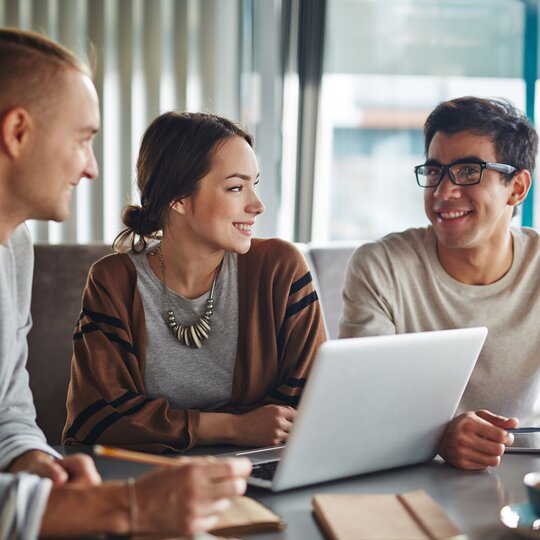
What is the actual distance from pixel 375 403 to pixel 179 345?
61 centimetres

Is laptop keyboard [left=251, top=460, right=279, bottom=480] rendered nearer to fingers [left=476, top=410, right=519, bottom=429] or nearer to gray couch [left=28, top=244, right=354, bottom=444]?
fingers [left=476, top=410, right=519, bottom=429]

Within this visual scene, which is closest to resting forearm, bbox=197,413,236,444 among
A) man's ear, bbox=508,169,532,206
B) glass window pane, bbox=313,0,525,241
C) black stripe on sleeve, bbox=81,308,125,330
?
black stripe on sleeve, bbox=81,308,125,330

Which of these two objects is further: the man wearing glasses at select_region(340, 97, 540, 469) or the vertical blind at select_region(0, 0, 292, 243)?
the vertical blind at select_region(0, 0, 292, 243)

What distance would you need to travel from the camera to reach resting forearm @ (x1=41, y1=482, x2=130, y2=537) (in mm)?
907

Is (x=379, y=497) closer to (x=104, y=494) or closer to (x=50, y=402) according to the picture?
(x=104, y=494)

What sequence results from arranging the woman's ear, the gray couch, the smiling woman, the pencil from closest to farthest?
1. the pencil
2. the smiling woman
3. the woman's ear
4. the gray couch

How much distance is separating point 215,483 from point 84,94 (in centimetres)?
63

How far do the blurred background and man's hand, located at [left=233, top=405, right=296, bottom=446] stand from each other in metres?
2.26

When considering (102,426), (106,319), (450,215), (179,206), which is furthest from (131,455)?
(450,215)

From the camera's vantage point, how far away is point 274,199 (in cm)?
375

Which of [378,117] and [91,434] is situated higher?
[378,117]

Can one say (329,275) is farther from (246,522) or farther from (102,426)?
(246,522)

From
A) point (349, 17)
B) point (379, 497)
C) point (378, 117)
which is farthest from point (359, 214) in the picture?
point (379, 497)

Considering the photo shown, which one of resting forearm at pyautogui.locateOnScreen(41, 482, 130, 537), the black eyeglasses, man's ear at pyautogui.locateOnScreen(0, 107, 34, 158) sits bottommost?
resting forearm at pyautogui.locateOnScreen(41, 482, 130, 537)
